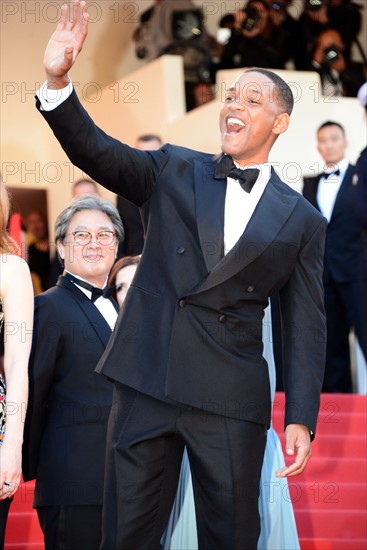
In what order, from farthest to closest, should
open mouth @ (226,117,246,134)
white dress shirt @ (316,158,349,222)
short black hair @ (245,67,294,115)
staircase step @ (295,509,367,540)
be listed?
1. white dress shirt @ (316,158,349,222)
2. staircase step @ (295,509,367,540)
3. short black hair @ (245,67,294,115)
4. open mouth @ (226,117,246,134)

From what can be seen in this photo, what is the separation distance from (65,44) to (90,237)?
1.58m

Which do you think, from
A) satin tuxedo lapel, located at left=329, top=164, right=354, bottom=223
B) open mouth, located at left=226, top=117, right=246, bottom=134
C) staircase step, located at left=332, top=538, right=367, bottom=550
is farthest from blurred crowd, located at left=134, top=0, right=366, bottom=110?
open mouth, located at left=226, top=117, right=246, bottom=134

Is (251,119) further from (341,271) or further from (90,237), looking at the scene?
(341,271)

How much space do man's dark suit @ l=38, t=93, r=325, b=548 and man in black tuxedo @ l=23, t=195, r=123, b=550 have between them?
890 millimetres

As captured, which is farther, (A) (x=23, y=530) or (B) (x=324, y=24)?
(B) (x=324, y=24)

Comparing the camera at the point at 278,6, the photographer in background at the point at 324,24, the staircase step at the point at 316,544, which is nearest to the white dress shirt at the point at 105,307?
the staircase step at the point at 316,544

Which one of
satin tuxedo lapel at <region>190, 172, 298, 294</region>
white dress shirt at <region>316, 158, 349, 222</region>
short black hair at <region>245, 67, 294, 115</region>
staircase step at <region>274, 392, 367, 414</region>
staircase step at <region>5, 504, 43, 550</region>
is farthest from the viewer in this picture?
white dress shirt at <region>316, 158, 349, 222</region>

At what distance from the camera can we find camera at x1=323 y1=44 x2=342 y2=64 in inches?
424

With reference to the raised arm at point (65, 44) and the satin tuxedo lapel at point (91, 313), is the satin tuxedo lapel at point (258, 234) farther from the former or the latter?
the satin tuxedo lapel at point (91, 313)

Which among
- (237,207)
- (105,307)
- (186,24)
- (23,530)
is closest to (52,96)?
(237,207)

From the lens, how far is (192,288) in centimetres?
309

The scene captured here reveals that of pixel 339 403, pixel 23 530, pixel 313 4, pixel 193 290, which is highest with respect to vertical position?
pixel 313 4

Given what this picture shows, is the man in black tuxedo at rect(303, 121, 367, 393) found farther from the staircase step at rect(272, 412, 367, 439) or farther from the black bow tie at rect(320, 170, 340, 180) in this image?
the staircase step at rect(272, 412, 367, 439)

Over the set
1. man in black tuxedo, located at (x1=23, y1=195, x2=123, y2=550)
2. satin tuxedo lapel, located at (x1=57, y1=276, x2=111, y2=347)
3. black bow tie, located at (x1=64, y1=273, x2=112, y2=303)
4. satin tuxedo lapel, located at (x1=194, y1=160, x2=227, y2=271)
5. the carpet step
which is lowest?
the carpet step
